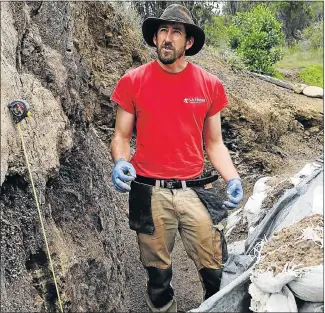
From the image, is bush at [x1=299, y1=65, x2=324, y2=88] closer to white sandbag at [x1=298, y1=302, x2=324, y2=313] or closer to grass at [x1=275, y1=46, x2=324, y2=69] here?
grass at [x1=275, y1=46, x2=324, y2=69]

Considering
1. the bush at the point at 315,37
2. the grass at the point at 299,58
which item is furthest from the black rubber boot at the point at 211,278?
the bush at the point at 315,37

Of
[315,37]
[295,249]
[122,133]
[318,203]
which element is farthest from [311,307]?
[315,37]

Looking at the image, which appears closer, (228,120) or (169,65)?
(169,65)

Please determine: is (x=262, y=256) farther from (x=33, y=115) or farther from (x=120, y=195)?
(x=120, y=195)

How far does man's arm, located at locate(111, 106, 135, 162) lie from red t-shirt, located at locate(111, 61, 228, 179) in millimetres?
45

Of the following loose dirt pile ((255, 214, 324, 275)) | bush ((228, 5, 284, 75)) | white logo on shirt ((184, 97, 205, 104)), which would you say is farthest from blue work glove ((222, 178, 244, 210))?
bush ((228, 5, 284, 75))

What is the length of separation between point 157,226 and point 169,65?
3.33 ft

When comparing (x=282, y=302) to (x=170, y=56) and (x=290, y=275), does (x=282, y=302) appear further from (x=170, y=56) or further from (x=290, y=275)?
(x=170, y=56)

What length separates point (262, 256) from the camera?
258 centimetres

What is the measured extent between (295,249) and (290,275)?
173 mm

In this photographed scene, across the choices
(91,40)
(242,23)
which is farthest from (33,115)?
(242,23)

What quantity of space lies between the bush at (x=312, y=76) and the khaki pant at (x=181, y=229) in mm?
13303

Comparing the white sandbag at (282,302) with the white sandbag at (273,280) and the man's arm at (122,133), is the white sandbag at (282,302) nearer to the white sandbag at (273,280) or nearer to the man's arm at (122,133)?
the white sandbag at (273,280)

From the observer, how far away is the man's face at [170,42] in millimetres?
3293
